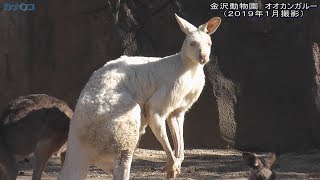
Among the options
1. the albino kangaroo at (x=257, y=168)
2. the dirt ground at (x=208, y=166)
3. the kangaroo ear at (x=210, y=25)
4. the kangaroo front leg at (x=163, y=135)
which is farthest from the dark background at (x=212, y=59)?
the kangaroo front leg at (x=163, y=135)

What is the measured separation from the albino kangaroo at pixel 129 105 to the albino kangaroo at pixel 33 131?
920mm

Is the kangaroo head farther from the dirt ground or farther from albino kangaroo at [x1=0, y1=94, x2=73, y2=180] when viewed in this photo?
the dirt ground

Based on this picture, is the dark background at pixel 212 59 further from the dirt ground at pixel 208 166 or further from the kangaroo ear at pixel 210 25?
the kangaroo ear at pixel 210 25

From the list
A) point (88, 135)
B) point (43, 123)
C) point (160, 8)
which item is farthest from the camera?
point (160, 8)

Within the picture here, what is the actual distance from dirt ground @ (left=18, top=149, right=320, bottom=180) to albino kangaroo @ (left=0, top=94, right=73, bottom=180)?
1633 mm

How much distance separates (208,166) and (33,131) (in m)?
3.59

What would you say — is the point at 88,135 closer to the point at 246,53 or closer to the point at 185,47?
the point at 185,47

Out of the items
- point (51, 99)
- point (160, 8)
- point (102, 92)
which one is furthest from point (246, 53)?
point (102, 92)

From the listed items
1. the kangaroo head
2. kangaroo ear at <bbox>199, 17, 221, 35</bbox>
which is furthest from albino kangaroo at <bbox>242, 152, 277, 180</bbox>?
kangaroo ear at <bbox>199, 17, 221, 35</bbox>

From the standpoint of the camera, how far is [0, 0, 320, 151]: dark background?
1217 centimetres

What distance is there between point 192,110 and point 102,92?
17.7 ft

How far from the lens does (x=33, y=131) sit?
8.21m

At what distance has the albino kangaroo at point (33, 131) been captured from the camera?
8.10m

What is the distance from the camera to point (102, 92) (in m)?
7.06
